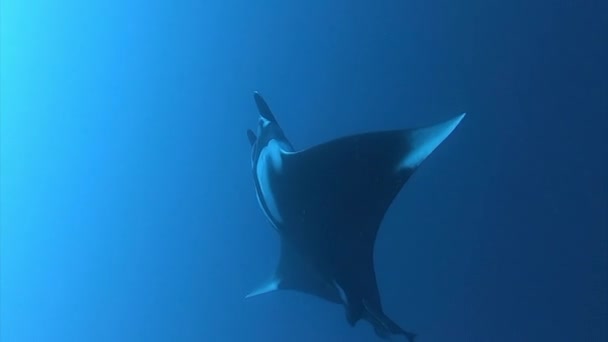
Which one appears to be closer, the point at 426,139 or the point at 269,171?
the point at 426,139

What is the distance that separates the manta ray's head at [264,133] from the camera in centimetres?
100

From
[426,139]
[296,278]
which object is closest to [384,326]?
[296,278]

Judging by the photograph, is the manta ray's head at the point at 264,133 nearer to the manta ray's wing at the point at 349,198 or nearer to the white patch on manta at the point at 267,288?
the manta ray's wing at the point at 349,198

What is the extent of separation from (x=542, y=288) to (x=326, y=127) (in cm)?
40

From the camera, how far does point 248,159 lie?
1084 mm

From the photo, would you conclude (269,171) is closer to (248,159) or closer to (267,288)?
(248,159)

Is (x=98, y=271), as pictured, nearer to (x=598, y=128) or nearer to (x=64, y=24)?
(x=64, y=24)

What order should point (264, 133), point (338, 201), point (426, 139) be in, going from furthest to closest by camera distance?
point (264, 133), point (338, 201), point (426, 139)

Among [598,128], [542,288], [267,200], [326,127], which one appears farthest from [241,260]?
[598,128]

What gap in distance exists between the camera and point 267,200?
102cm

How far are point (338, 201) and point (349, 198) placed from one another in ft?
0.07

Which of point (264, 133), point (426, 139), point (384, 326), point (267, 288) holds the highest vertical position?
point (264, 133)

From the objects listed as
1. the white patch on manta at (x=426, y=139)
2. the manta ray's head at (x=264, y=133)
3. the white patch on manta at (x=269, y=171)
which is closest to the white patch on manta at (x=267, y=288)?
the white patch on manta at (x=269, y=171)

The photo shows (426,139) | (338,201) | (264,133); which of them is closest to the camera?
(426,139)
